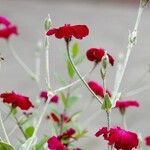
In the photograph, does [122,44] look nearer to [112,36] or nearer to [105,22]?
[112,36]

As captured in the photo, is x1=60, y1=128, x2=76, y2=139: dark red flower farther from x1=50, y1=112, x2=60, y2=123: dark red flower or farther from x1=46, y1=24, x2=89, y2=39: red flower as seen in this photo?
x1=46, y1=24, x2=89, y2=39: red flower

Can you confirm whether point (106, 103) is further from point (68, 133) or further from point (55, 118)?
point (55, 118)

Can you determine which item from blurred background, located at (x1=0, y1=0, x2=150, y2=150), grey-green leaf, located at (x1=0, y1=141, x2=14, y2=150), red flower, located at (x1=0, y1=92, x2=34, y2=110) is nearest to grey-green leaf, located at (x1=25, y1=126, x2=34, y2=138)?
red flower, located at (x1=0, y1=92, x2=34, y2=110)

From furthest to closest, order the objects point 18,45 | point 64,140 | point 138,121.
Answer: point 18,45, point 138,121, point 64,140

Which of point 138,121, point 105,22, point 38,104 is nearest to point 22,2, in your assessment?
point 105,22

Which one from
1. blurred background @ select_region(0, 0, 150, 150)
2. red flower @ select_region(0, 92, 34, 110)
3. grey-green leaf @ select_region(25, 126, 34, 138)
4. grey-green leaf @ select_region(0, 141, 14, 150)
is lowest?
blurred background @ select_region(0, 0, 150, 150)

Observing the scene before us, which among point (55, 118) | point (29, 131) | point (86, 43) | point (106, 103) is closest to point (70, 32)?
point (106, 103)

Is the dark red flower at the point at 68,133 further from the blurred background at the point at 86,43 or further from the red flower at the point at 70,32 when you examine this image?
the blurred background at the point at 86,43

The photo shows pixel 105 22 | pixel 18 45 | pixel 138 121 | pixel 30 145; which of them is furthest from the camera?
pixel 105 22

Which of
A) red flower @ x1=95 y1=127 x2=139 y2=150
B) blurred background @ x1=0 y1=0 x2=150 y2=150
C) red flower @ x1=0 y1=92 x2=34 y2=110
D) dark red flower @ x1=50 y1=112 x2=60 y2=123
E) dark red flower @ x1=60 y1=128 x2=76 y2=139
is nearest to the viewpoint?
red flower @ x1=95 y1=127 x2=139 y2=150
